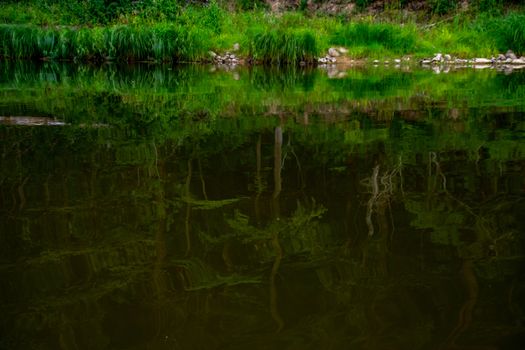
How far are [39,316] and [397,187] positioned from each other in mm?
2005

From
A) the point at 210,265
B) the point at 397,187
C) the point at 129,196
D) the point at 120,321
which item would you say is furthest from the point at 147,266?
the point at 397,187

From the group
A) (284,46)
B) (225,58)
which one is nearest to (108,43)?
(225,58)

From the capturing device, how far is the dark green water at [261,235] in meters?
1.71

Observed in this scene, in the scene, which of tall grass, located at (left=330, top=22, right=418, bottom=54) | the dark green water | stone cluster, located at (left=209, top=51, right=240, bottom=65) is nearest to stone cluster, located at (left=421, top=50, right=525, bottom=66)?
tall grass, located at (left=330, top=22, right=418, bottom=54)

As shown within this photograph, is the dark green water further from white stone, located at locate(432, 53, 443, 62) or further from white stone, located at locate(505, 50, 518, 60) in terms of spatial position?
white stone, located at locate(505, 50, 518, 60)

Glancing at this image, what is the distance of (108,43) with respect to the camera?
1528cm

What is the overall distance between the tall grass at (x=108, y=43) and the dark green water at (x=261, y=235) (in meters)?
10.5

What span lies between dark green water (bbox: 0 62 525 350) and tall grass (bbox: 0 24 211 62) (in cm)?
1049

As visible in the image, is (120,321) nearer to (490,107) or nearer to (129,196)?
(129,196)

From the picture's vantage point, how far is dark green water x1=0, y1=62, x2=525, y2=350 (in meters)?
1.71

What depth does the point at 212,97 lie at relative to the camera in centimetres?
743

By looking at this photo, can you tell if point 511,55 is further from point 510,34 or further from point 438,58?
point 438,58

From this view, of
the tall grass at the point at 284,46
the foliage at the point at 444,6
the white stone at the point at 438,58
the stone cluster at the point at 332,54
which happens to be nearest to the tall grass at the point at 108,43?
the tall grass at the point at 284,46

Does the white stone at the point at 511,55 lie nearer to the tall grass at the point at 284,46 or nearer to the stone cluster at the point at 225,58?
the tall grass at the point at 284,46
